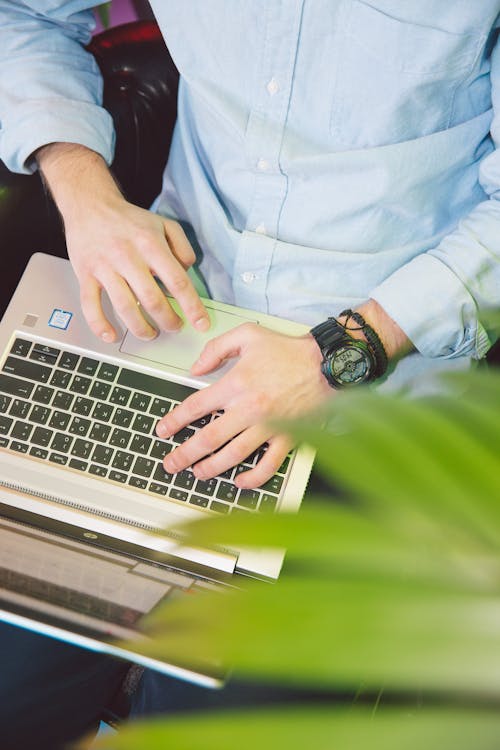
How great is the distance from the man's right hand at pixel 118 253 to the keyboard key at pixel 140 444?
0.14 m

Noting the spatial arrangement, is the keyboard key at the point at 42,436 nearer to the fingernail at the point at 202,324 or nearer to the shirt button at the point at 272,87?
the fingernail at the point at 202,324

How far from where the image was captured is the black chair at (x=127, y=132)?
1.07m

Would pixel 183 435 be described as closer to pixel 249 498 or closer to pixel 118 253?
pixel 249 498

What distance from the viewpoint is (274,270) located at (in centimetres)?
105

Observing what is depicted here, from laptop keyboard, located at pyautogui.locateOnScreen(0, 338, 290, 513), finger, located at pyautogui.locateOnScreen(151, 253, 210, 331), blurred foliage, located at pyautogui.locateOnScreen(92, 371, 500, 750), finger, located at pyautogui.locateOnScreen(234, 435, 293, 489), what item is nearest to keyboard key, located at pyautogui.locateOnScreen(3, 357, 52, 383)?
laptop keyboard, located at pyautogui.locateOnScreen(0, 338, 290, 513)

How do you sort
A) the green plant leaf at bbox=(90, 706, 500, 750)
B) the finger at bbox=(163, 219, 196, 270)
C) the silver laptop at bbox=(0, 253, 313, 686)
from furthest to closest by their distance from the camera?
1. the finger at bbox=(163, 219, 196, 270)
2. the silver laptop at bbox=(0, 253, 313, 686)
3. the green plant leaf at bbox=(90, 706, 500, 750)

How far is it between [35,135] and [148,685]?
874mm

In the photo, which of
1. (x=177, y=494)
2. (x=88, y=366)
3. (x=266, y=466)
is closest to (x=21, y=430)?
(x=88, y=366)

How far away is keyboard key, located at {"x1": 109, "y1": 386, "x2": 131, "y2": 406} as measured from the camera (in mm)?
906

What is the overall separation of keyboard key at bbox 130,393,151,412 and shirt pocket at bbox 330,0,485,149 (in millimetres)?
466

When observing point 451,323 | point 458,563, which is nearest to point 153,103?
point 451,323

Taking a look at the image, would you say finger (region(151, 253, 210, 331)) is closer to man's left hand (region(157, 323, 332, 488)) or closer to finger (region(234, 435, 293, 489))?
man's left hand (region(157, 323, 332, 488))

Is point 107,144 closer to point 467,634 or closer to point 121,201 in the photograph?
point 121,201

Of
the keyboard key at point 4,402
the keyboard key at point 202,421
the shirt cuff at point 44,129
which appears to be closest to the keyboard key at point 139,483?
the keyboard key at point 202,421
